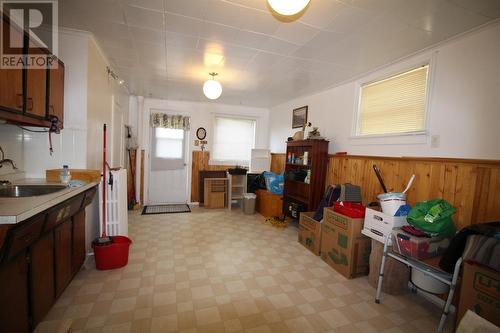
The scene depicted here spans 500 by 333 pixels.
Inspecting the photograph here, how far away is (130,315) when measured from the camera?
5.73 feet

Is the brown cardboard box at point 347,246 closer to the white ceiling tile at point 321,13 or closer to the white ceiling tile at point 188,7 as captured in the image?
the white ceiling tile at point 321,13

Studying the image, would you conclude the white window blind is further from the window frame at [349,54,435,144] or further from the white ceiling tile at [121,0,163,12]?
the white ceiling tile at [121,0,163,12]

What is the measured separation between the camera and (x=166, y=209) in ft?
15.8

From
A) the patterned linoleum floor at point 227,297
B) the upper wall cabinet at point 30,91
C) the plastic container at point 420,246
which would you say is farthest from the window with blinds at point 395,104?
the upper wall cabinet at point 30,91

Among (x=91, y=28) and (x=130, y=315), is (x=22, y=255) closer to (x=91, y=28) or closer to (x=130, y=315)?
(x=130, y=315)

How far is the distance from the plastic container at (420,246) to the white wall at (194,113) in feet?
14.0

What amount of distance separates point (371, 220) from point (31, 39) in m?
3.43

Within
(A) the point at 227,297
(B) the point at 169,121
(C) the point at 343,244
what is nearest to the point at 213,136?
(B) the point at 169,121

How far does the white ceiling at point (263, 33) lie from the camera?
176 centimetres

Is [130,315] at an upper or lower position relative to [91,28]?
lower

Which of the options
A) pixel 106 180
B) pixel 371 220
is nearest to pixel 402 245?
pixel 371 220

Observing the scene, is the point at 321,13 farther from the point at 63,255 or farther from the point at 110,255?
the point at 110,255

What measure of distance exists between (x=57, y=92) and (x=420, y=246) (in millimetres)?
3552

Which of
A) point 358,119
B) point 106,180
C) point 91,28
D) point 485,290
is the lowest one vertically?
point 485,290
